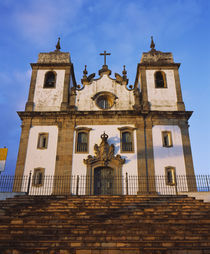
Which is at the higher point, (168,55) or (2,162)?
(168,55)

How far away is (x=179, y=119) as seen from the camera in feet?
61.6

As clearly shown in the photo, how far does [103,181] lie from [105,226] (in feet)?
27.8

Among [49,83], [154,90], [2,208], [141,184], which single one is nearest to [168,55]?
[154,90]

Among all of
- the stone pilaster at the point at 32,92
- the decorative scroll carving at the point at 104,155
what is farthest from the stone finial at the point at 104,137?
the stone pilaster at the point at 32,92

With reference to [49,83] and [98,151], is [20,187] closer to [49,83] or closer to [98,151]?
[98,151]

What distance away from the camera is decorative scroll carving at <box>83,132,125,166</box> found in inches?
674

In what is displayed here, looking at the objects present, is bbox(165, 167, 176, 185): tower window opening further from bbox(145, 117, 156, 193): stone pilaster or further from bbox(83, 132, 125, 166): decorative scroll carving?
bbox(83, 132, 125, 166): decorative scroll carving

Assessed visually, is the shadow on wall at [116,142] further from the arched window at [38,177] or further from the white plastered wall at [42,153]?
the arched window at [38,177]

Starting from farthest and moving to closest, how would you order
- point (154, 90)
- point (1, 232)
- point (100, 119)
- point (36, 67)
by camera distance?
point (36, 67) < point (154, 90) < point (100, 119) < point (1, 232)

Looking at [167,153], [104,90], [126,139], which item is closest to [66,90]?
[104,90]

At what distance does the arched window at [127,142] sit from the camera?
699 inches

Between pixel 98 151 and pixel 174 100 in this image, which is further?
pixel 174 100

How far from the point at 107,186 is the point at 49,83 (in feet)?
33.2

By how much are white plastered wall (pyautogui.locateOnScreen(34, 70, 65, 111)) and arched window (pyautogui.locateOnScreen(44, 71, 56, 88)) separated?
0.29 meters
